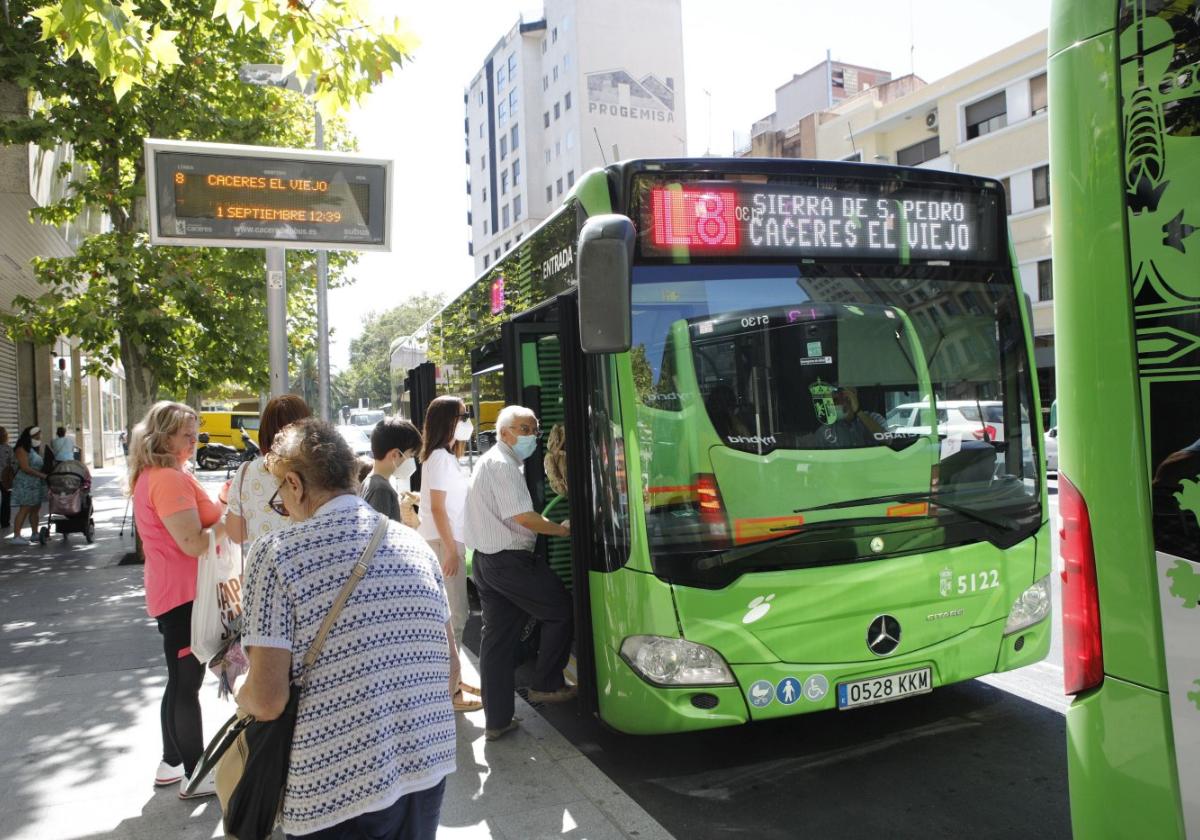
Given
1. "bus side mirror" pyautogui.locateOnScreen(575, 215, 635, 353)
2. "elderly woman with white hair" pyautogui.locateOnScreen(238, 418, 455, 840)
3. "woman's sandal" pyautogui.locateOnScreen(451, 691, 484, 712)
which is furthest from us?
"woman's sandal" pyautogui.locateOnScreen(451, 691, 484, 712)

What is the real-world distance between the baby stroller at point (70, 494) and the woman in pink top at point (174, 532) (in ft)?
34.7

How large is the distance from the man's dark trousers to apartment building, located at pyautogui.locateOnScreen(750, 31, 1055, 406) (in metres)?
26.1

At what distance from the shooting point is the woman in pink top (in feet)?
13.2

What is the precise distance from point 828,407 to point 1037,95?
103 ft

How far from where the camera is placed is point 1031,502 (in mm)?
4758

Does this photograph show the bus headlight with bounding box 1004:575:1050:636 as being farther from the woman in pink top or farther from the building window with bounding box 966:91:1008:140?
the building window with bounding box 966:91:1008:140

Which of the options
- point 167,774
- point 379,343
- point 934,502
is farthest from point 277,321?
point 379,343

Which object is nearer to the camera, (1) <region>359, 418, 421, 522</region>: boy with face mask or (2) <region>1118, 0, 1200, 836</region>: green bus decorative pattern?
(2) <region>1118, 0, 1200, 836</region>: green bus decorative pattern

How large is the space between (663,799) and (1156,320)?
3086 mm

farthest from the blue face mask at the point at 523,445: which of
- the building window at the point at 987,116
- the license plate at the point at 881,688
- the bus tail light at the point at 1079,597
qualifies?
the building window at the point at 987,116

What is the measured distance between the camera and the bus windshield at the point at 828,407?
430cm

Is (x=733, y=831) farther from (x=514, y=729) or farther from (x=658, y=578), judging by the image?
(x=514, y=729)

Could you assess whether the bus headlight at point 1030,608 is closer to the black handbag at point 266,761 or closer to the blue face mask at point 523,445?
the blue face mask at point 523,445

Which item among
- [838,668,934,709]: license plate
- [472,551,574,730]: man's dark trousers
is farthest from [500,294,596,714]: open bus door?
[838,668,934,709]: license plate
